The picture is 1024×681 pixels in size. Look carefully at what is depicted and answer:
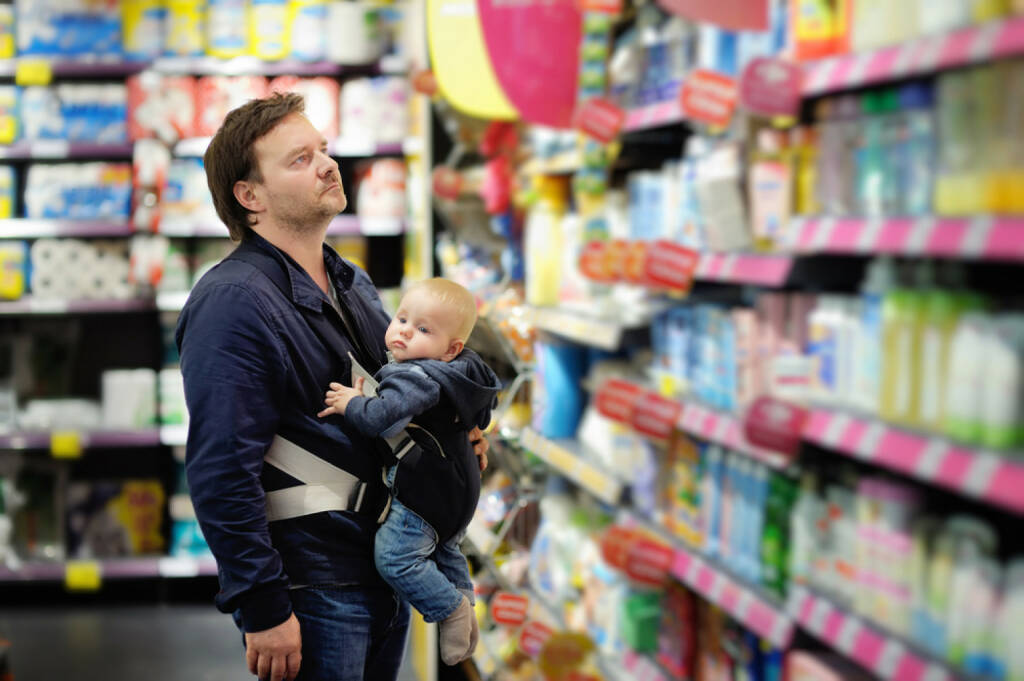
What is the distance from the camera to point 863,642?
173 centimetres

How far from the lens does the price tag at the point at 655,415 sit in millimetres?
2441

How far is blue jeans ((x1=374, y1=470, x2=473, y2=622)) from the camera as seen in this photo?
6.44 ft

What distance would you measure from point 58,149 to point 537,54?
10.7 ft

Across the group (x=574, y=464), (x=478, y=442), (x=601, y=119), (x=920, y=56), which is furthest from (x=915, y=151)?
(x=574, y=464)

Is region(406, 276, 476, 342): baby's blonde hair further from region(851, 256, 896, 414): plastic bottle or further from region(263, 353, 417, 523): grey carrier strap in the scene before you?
region(851, 256, 896, 414): plastic bottle

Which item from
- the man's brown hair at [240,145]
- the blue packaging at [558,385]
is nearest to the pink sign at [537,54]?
the blue packaging at [558,385]

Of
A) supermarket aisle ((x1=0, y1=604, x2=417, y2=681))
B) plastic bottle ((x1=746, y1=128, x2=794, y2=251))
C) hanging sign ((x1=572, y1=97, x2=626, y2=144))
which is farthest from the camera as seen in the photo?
supermarket aisle ((x1=0, y1=604, x2=417, y2=681))

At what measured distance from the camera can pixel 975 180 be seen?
1.53 m

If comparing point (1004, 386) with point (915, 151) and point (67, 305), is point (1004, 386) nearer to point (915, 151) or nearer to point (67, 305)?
point (915, 151)

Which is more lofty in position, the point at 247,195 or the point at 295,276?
the point at 247,195

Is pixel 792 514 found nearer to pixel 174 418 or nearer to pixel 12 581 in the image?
pixel 174 418

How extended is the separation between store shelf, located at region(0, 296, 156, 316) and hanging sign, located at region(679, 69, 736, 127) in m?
3.87

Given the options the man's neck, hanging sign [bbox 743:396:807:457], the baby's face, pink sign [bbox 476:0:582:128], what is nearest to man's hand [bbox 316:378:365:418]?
the baby's face

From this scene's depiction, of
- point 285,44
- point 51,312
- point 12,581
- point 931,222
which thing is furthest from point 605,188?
point 12,581
